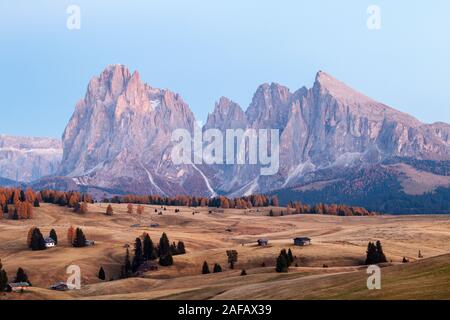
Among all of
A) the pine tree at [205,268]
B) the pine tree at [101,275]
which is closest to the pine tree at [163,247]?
the pine tree at [101,275]

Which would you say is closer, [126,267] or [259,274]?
[259,274]

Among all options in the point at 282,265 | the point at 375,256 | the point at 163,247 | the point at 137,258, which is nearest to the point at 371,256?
the point at 375,256

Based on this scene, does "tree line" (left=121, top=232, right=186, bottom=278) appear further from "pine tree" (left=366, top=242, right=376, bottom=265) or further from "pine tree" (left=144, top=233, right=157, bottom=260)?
"pine tree" (left=366, top=242, right=376, bottom=265)

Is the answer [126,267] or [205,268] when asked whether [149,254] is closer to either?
[126,267]

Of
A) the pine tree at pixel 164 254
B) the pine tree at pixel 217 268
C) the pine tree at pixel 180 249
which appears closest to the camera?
the pine tree at pixel 217 268

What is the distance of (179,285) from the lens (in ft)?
411

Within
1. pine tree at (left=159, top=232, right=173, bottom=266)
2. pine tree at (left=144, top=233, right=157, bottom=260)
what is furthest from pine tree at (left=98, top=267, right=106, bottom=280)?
pine tree at (left=144, top=233, right=157, bottom=260)

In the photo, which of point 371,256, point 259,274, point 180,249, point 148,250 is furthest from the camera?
point 180,249

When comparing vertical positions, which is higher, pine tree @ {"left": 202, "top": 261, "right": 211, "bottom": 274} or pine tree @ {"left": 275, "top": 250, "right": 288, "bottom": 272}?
pine tree @ {"left": 275, "top": 250, "right": 288, "bottom": 272}

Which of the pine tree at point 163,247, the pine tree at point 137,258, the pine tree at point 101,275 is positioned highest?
the pine tree at point 163,247

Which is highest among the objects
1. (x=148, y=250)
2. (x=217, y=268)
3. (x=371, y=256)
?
(x=371, y=256)

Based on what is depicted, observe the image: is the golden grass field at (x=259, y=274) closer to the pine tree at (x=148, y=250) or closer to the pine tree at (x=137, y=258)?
the pine tree at (x=137, y=258)

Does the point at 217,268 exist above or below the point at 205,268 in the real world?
above
